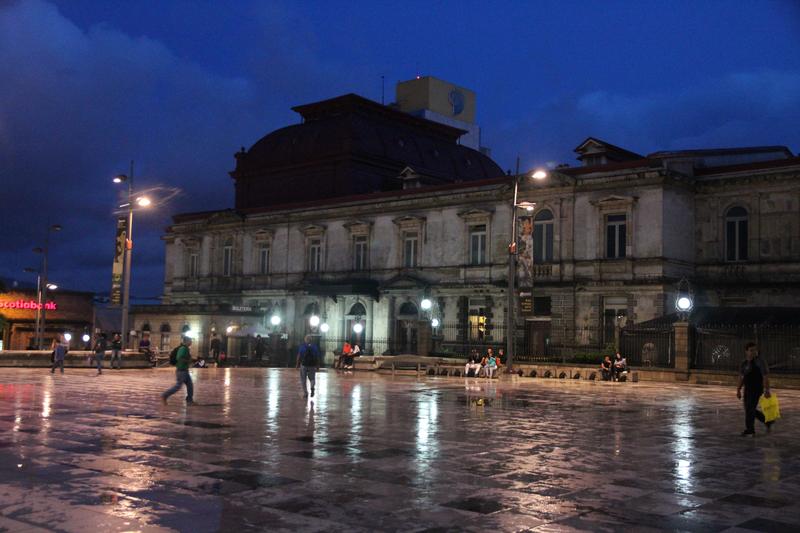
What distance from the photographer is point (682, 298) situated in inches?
1382

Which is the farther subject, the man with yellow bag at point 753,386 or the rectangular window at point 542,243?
the rectangular window at point 542,243

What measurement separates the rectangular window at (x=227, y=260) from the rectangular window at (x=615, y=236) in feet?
95.2

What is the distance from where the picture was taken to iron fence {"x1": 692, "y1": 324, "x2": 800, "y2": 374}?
1331 inches

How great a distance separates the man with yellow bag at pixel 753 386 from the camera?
16.6 m

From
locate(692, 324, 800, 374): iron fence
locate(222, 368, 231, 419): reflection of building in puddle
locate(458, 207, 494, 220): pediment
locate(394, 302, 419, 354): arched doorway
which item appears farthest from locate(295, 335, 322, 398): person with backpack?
locate(394, 302, 419, 354): arched doorway

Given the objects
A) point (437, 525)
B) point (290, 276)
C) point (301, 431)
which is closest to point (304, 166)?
point (290, 276)

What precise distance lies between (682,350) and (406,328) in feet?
65.7

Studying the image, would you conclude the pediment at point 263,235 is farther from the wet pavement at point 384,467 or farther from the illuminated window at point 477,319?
the wet pavement at point 384,467

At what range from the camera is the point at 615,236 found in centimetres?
4453

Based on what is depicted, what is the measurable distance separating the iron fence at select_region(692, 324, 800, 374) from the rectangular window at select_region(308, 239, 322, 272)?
2784cm

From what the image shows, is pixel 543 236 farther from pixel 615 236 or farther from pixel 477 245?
pixel 477 245

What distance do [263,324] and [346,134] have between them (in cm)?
1421

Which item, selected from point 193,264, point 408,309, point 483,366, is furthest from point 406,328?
point 193,264

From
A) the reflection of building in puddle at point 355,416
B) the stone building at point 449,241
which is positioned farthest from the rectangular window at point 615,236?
the reflection of building in puddle at point 355,416
